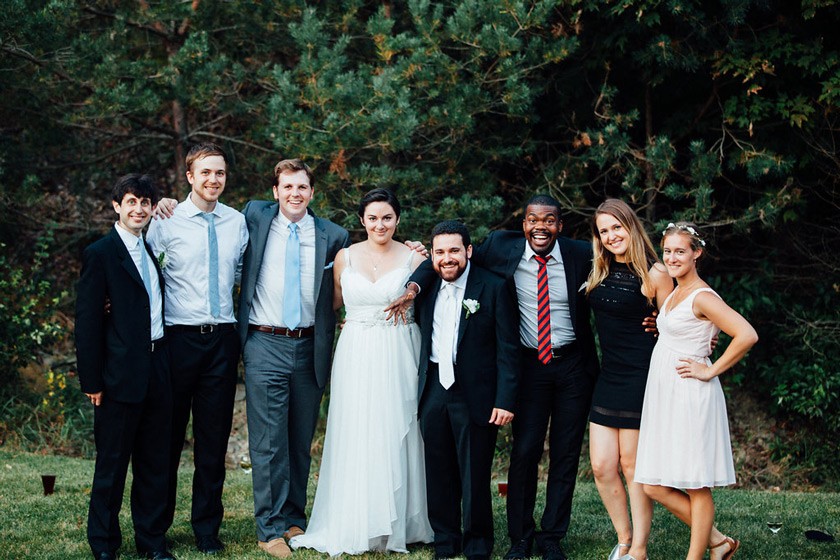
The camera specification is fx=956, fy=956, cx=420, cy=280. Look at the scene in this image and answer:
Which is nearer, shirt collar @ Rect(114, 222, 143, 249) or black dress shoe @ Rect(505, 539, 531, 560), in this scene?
shirt collar @ Rect(114, 222, 143, 249)

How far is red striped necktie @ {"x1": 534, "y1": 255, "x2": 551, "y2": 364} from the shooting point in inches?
208

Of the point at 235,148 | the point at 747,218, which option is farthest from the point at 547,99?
the point at 235,148

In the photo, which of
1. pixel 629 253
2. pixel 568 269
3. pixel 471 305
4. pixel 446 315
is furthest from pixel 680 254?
pixel 446 315

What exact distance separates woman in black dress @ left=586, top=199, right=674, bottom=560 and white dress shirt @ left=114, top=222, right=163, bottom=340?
7.76ft

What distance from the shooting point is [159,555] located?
530 centimetres

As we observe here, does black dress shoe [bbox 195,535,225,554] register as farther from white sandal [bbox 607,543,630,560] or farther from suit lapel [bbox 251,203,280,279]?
white sandal [bbox 607,543,630,560]

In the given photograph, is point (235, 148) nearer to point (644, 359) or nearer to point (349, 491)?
point (349, 491)

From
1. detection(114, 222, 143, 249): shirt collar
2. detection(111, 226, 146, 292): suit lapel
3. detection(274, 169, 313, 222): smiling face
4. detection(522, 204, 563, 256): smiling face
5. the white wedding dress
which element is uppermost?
detection(274, 169, 313, 222): smiling face

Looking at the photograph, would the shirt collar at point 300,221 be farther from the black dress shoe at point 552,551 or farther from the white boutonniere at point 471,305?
the black dress shoe at point 552,551

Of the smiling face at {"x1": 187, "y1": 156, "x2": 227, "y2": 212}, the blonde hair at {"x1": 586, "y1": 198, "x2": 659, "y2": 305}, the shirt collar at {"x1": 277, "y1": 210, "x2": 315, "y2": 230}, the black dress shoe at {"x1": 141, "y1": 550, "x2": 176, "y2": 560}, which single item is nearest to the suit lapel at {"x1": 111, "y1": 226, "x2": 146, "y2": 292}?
the smiling face at {"x1": 187, "y1": 156, "x2": 227, "y2": 212}

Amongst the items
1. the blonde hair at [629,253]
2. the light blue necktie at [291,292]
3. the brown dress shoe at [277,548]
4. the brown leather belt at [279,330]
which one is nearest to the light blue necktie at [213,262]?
the brown leather belt at [279,330]

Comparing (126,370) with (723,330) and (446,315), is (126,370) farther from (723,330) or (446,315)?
(723,330)

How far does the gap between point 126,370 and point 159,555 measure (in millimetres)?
1093

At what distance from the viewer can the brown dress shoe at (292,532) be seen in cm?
579
